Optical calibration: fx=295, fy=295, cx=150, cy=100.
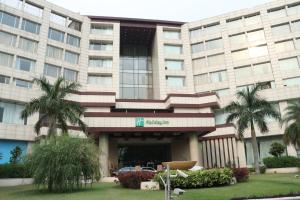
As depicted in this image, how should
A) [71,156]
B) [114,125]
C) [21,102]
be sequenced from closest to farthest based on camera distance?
[71,156], [114,125], [21,102]

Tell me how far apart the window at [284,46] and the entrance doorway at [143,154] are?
2676 cm

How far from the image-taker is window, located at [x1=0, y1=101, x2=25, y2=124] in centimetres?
4238

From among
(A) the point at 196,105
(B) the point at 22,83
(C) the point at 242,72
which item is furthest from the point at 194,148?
(B) the point at 22,83

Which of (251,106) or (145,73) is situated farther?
(145,73)

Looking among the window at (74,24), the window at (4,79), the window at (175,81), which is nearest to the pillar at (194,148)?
the window at (175,81)

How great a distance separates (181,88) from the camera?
56062 millimetres

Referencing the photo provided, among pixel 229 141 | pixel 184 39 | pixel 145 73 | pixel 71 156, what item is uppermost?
pixel 184 39

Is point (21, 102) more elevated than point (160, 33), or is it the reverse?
point (160, 33)

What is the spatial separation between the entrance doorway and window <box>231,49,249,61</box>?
70.2 ft

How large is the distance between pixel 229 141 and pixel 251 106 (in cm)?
1070

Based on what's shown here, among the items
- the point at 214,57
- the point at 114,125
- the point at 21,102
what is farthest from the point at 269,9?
the point at 21,102

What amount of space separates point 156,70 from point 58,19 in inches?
813

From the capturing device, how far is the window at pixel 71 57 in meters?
53.8

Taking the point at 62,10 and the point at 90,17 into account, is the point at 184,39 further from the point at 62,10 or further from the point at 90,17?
the point at 62,10
